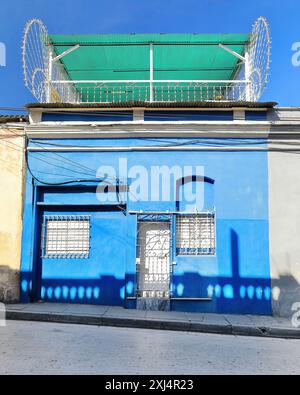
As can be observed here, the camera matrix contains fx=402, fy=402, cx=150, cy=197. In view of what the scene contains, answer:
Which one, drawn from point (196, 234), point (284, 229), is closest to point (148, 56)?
point (196, 234)

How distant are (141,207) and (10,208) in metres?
3.00

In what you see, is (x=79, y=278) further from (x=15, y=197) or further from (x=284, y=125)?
(x=284, y=125)

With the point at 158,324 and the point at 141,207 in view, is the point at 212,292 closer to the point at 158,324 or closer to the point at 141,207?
the point at 158,324

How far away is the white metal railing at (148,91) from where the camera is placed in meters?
10.8

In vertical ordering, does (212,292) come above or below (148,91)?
below

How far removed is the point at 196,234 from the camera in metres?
9.16

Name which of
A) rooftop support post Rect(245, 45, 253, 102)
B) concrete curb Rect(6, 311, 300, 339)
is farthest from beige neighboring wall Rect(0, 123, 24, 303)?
rooftop support post Rect(245, 45, 253, 102)

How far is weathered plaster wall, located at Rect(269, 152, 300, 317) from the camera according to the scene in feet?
28.7

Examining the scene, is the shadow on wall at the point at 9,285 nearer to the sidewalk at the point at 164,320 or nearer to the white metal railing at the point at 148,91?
the sidewalk at the point at 164,320

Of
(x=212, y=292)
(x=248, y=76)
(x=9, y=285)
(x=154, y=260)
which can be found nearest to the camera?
(x=212, y=292)

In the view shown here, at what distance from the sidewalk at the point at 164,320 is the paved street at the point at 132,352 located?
0.29 metres

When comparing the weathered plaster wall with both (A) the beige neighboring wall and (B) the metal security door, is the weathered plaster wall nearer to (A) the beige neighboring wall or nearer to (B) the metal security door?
(B) the metal security door

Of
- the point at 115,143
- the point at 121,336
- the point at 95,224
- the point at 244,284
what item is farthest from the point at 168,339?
the point at 115,143

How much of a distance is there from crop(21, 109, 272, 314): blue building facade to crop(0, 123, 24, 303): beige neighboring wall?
8.0 inches
